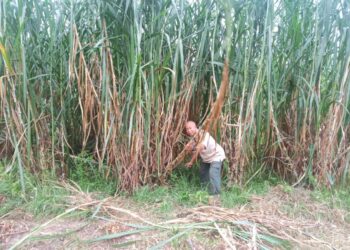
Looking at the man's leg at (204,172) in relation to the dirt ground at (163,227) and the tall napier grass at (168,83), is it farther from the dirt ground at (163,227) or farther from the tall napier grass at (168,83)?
the dirt ground at (163,227)

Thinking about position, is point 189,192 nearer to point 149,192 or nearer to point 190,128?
point 149,192

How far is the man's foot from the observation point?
2.83m

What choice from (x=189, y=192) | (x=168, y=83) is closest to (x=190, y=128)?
(x=168, y=83)

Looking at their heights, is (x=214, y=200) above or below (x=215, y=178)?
below

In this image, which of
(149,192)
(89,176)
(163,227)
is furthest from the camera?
(89,176)

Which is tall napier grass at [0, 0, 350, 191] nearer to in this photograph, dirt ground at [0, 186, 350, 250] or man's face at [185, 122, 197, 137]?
man's face at [185, 122, 197, 137]

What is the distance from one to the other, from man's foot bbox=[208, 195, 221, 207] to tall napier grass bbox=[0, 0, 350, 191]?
0.96 ft

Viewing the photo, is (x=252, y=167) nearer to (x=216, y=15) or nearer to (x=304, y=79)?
(x=304, y=79)

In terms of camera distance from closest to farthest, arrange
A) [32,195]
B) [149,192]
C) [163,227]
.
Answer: [163,227] < [32,195] < [149,192]

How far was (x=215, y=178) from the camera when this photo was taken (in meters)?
3.10

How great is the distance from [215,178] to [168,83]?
2.94 ft

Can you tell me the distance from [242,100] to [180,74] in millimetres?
552

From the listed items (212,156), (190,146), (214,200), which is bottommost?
(214,200)

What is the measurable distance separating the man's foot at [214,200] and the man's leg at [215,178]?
10 centimetres
